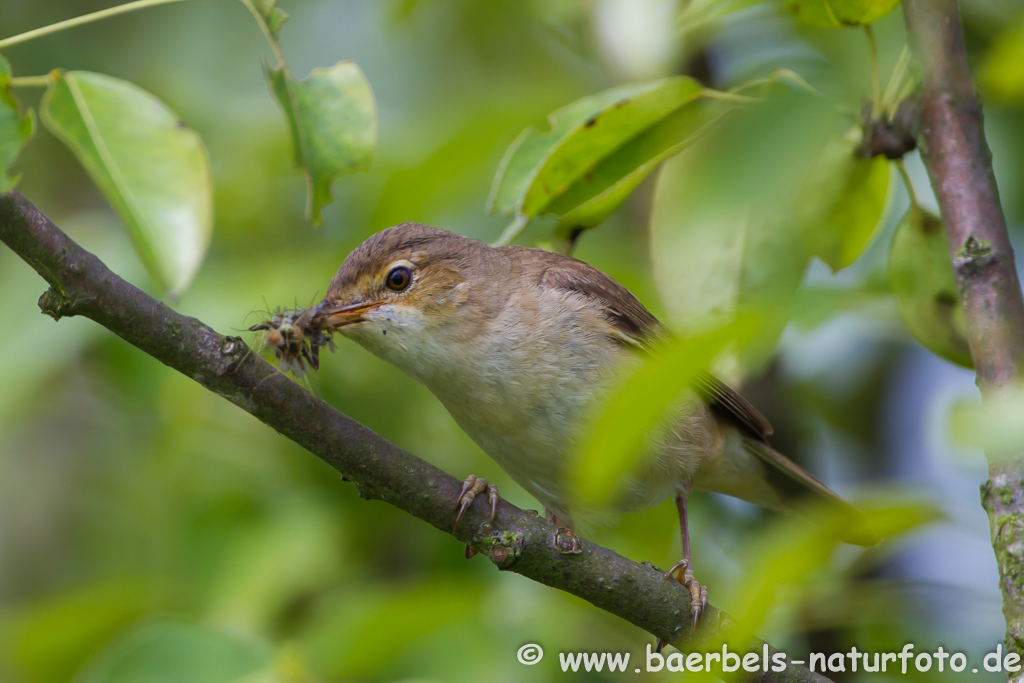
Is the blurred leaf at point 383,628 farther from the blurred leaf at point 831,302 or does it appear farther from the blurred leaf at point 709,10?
the blurred leaf at point 709,10

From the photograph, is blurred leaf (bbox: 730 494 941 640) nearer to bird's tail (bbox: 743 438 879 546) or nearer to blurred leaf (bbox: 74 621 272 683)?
blurred leaf (bbox: 74 621 272 683)

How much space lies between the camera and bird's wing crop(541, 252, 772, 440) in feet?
11.8

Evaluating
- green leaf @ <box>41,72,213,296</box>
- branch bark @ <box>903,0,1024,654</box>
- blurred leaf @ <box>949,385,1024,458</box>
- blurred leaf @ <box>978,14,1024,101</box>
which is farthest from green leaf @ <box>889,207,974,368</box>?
green leaf @ <box>41,72,213,296</box>

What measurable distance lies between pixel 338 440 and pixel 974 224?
1698 millimetres

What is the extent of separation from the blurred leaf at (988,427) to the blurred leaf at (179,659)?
189cm

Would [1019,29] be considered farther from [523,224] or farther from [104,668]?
[104,668]

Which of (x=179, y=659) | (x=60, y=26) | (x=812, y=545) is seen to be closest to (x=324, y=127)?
(x=60, y=26)

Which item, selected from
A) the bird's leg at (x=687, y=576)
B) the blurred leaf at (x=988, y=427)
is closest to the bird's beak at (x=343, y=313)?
the bird's leg at (x=687, y=576)

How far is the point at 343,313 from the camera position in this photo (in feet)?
10.4

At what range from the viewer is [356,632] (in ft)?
9.64

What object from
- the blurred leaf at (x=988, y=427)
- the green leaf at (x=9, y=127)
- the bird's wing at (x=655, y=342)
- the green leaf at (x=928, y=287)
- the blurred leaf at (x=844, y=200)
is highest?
the bird's wing at (x=655, y=342)

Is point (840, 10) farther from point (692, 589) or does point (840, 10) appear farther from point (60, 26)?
point (60, 26)

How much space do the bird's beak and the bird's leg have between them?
1.29 meters

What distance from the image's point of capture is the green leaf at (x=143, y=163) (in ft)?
7.94
